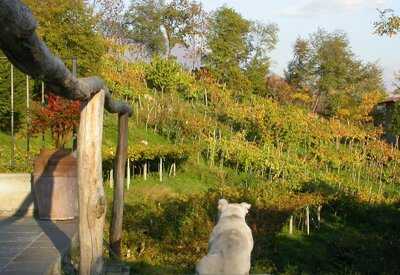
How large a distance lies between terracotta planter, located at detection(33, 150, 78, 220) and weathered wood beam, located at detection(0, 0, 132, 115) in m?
2.79

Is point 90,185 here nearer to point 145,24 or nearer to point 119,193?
point 119,193

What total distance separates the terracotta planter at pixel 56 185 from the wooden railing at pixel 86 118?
0.89 metres

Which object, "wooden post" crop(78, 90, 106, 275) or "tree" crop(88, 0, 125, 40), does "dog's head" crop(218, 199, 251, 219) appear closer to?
"wooden post" crop(78, 90, 106, 275)

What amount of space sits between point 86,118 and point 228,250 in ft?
5.57

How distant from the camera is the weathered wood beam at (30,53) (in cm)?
191

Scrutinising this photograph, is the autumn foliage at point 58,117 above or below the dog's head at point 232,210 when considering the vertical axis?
above

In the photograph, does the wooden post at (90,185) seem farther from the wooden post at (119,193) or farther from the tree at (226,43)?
the tree at (226,43)

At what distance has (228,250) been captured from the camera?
307cm

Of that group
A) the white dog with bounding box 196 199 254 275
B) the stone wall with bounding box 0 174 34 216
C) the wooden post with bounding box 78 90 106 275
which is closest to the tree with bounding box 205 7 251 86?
the stone wall with bounding box 0 174 34 216

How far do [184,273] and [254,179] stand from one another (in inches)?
326

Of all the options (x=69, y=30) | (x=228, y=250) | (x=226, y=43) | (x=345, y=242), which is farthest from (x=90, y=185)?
Answer: (x=226, y=43)

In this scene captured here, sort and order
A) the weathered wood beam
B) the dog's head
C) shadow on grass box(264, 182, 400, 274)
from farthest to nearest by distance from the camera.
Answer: shadow on grass box(264, 182, 400, 274) < the dog's head < the weathered wood beam

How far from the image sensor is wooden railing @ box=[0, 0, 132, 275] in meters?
2.17

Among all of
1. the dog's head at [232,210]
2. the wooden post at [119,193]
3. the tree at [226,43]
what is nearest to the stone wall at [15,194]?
the wooden post at [119,193]
